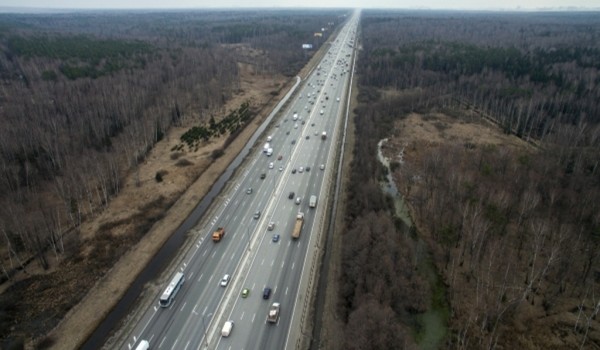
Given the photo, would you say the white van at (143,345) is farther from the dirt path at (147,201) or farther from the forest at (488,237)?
the forest at (488,237)

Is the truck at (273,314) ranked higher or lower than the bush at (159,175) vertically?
lower

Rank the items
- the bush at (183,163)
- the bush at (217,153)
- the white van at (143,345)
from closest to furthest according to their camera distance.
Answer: the white van at (143,345) < the bush at (183,163) < the bush at (217,153)

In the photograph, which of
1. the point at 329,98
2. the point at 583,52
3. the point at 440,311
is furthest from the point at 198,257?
the point at 583,52

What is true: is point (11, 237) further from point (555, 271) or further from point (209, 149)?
point (555, 271)

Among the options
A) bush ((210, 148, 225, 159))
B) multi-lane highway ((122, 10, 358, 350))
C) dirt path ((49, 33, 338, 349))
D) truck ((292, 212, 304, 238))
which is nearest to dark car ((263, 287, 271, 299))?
multi-lane highway ((122, 10, 358, 350))

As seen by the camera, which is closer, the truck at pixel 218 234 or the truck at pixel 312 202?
the truck at pixel 218 234

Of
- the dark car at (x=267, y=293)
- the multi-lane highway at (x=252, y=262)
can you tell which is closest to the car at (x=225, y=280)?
the multi-lane highway at (x=252, y=262)

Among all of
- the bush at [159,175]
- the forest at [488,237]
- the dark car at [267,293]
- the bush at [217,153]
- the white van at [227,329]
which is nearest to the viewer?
the white van at [227,329]

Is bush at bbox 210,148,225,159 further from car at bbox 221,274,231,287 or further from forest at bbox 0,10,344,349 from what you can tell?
car at bbox 221,274,231,287
